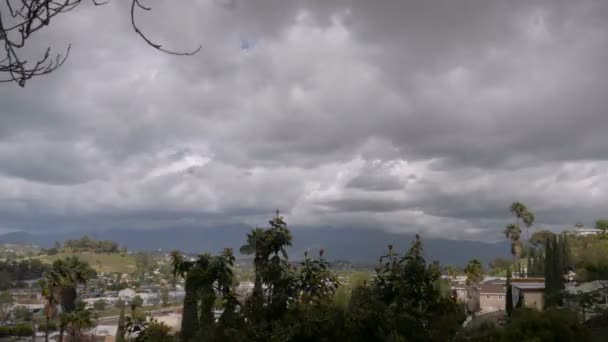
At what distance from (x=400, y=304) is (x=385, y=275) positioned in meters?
0.65

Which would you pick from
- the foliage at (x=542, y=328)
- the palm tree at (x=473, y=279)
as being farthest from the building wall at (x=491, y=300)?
the foliage at (x=542, y=328)

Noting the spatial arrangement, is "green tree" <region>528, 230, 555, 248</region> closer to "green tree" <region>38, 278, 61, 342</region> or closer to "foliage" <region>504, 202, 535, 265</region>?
"foliage" <region>504, 202, 535, 265</region>

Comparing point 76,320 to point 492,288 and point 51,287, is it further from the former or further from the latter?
point 492,288

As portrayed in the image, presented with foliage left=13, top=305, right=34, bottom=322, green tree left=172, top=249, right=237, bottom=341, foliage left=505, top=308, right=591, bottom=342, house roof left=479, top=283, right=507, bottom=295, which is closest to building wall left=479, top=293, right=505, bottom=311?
house roof left=479, top=283, right=507, bottom=295

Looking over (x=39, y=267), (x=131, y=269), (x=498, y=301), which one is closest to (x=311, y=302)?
(x=498, y=301)

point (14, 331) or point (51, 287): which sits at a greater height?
point (51, 287)

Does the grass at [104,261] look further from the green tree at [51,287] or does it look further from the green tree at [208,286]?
the green tree at [208,286]

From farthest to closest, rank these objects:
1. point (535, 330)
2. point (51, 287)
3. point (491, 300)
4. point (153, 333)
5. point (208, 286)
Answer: point (491, 300) < point (51, 287) < point (535, 330) < point (208, 286) < point (153, 333)

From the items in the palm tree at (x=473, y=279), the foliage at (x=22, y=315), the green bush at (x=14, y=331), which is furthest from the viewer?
the foliage at (x=22, y=315)

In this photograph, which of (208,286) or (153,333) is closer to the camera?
(153,333)

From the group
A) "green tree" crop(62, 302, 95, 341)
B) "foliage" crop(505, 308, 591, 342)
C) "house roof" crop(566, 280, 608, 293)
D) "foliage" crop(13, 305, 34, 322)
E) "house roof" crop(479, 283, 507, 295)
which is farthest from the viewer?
"foliage" crop(13, 305, 34, 322)

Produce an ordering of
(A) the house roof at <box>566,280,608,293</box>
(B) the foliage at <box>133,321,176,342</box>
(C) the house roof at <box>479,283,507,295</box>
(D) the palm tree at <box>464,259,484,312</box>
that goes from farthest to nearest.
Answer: (C) the house roof at <box>479,283,507,295</box> < (D) the palm tree at <box>464,259,484,312</box> < (A) the house roof at <box>566,280,608,293</box> < (B) the foliage at <box>133,321,176,342</box>

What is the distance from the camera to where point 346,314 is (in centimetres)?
680

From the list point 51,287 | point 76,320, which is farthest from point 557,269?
point 51,287
